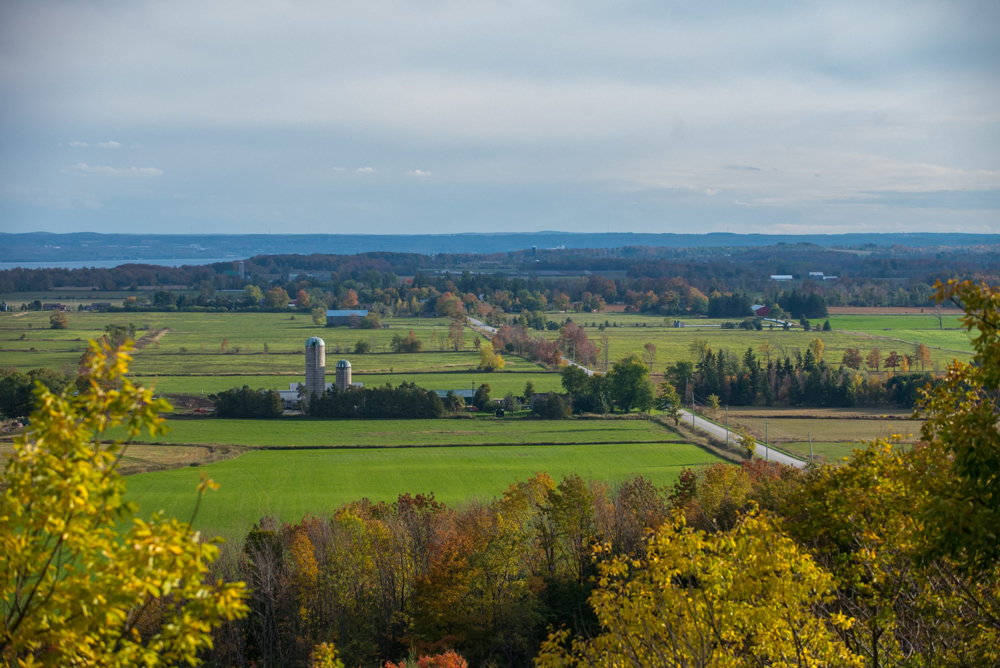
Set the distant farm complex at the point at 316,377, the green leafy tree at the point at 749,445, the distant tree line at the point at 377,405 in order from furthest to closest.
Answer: the distant farm complex at the point at 316,377 → the distant tree line at the point at 377,405 → the green leafy tree at the point at 749,445

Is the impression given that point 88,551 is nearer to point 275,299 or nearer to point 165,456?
point 165,456

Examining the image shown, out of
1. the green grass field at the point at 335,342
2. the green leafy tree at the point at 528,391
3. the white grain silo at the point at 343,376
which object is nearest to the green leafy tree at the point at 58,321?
the green grass field at the point at 335,342

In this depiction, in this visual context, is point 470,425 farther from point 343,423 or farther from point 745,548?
point 745,548

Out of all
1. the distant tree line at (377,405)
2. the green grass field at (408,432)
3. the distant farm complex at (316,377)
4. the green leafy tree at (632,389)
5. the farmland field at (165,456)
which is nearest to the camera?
the farmland field at (165,456)

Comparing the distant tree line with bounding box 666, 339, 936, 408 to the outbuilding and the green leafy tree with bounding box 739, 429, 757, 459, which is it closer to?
the green leafy tree with bounding box 739, 429, 757, 459

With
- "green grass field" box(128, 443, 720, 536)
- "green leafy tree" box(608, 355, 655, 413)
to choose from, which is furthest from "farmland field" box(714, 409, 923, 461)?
"green grass field" box(128, 443, 720, 536)

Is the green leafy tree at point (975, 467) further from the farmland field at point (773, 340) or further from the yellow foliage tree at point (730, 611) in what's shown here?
the farmland field at point (773, 340)

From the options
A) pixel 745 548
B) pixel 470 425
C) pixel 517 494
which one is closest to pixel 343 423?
pixel 470 425
